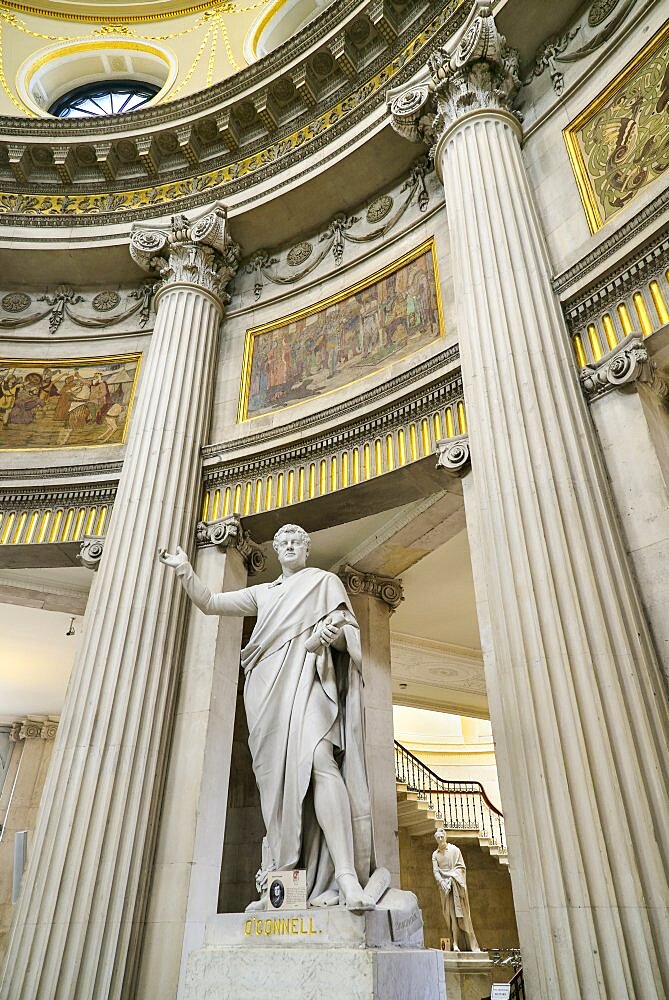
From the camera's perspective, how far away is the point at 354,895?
3090mm

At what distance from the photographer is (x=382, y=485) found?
6387 millimetres

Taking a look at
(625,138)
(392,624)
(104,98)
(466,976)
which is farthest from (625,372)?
(104,98)

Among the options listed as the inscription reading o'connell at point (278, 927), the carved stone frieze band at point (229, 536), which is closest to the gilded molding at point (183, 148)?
the carved stone frieze band at point (229, 536)

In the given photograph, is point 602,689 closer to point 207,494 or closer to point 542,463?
point 542,463

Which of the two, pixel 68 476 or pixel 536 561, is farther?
pixel 68 476

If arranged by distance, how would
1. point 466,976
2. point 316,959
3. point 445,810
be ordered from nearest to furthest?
point 316,959, point 466,976, point 445,810

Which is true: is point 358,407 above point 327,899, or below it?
above

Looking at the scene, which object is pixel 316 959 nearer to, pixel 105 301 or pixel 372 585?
pixel 372 585

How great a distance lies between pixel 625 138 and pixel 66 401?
677 centimetres

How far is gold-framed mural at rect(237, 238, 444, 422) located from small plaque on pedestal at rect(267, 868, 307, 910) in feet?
16.0

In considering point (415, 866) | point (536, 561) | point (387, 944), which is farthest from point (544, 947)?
point (415, 866)

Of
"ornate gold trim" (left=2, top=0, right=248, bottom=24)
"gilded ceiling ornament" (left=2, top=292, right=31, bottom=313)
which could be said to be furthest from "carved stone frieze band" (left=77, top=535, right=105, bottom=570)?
"ornate gold trim" (left=2, top=0, right=248, bottom=24)

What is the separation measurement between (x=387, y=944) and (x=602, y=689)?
5.75 feet

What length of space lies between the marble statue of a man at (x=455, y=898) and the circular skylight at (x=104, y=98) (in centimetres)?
1358
